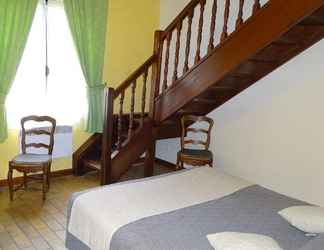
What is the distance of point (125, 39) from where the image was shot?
4.62 m

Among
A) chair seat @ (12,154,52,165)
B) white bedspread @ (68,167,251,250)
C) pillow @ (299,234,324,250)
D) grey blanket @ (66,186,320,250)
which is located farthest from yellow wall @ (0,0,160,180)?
pillow @ (299,234,324,250)

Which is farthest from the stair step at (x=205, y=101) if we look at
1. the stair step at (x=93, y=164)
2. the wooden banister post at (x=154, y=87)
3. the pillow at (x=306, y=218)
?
the pillow at (x=306, y=218)

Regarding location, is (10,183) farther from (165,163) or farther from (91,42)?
(165,163)

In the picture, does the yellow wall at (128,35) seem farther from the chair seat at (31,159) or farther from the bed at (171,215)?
the bed at (171,215)

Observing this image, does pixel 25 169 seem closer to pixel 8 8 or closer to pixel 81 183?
pixel 81 183

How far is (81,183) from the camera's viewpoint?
162 inches

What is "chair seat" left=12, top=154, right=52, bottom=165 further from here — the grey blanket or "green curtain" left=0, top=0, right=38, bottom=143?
the grey blanket

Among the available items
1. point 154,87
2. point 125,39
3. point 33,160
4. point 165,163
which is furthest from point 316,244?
point 125,39

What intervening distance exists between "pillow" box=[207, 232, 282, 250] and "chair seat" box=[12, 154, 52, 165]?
7.73 ft

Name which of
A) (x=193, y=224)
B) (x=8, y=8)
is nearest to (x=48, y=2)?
(x=8, y=8)

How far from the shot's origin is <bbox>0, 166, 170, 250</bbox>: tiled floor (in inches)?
106

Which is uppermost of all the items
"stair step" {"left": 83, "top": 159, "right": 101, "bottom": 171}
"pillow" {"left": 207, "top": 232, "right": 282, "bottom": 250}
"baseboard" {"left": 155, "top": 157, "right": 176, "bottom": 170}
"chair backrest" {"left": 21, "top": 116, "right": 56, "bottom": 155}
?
"chair backrest" {"left": 21, "top": 116, "right": 56, "bottom": 155}

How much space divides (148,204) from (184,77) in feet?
5.78

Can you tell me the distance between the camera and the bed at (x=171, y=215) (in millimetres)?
1722
